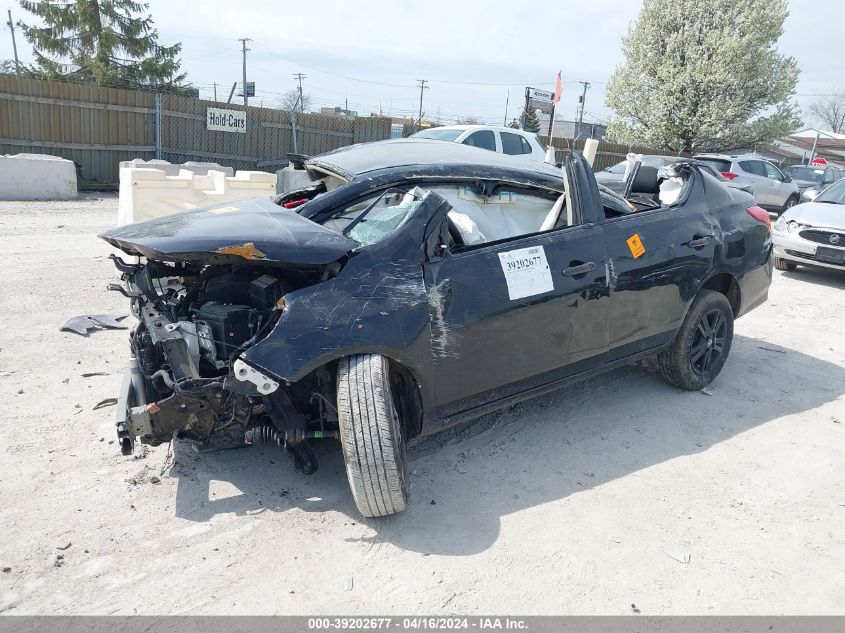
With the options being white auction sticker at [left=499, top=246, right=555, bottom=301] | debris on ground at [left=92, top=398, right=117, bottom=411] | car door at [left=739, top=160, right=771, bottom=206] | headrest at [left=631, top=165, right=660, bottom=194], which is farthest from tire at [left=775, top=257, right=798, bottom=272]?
debris on ground at [left=92, top=398, right=117, bottom=411]

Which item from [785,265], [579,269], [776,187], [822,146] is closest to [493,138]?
[785,265]

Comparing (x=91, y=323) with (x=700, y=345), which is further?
(x=91, y=323)

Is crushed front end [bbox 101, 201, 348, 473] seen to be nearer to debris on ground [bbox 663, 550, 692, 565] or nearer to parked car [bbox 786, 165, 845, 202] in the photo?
debris on ground [bbox 663, 550, 692, 565]

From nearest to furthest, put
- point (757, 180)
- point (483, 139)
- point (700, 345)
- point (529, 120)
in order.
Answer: point (700, 345) → point (483, 139) → point (757, 180) → point (529, 120)

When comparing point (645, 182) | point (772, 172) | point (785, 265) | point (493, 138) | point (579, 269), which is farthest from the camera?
point (772, 172)


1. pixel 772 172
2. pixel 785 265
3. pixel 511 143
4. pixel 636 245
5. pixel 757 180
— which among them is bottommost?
pixel 785 265

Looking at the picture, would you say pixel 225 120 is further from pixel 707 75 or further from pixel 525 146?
pixel 707 75

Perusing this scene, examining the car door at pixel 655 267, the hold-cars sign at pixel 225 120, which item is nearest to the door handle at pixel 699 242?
the car door at pixel 655 267

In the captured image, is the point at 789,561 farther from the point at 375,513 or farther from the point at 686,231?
the point at 686,231

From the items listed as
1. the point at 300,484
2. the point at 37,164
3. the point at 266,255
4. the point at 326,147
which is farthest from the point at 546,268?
the point at 326,147

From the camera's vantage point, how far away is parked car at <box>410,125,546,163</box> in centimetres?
1230

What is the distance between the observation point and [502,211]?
3908mm

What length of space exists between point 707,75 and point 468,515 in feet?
78.4

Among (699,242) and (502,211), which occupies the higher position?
(502,211)
